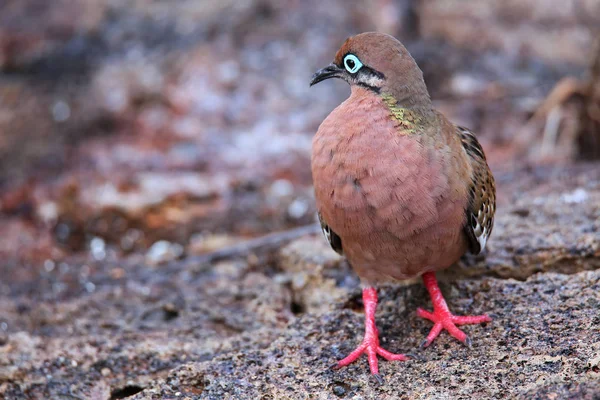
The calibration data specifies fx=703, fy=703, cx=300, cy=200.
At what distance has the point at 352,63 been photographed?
4.19m

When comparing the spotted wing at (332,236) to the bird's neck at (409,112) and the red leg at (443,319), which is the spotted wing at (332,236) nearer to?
the red leg at (443,319)

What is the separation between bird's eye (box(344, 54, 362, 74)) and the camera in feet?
13.6

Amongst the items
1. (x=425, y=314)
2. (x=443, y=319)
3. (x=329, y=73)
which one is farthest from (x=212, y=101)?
(x=443, y=319)

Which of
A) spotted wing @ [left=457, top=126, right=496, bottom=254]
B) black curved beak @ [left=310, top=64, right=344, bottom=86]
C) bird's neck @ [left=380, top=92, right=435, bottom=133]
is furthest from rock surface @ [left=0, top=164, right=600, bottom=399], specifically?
black curved beak @ [left=310, top=64, right=344, bottom=86]

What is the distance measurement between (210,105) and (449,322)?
17.2 ft

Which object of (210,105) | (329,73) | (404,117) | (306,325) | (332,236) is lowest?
(306,325)

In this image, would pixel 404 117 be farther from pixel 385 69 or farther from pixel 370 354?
pixel 370 354

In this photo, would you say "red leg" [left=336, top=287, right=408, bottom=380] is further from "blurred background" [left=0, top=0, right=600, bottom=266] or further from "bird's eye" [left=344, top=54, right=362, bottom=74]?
"blurred background" [left=0, top=0, right=600, bottom=266]

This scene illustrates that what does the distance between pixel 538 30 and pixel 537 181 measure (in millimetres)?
4001

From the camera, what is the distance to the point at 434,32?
9.40 metres

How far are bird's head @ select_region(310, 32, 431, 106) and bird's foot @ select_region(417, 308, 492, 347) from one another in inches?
48.7

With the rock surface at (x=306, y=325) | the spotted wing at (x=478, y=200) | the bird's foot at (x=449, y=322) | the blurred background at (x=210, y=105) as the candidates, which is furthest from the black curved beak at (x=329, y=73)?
the blurred background at (x=210, y=105)

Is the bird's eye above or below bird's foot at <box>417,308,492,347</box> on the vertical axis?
above

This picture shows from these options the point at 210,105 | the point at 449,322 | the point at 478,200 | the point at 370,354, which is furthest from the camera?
the point at 210,105
